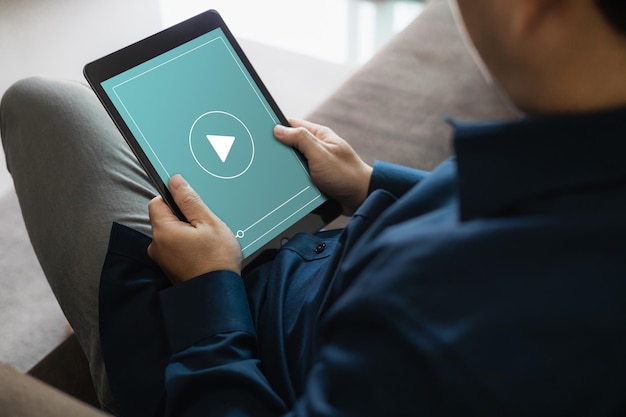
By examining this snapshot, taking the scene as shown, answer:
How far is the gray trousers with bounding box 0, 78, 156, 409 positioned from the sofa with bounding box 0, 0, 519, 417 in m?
0.24

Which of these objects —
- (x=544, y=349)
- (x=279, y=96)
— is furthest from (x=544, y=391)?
(x=279, y=96)

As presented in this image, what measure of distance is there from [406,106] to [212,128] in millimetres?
494

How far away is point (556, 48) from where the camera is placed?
1.52 ft

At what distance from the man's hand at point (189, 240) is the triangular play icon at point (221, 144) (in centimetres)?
7

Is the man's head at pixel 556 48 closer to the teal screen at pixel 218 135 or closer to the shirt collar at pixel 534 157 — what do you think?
the shirt collar at pixel 534 157

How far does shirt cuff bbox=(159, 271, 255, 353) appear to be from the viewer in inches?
27.0

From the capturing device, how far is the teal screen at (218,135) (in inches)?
32.1

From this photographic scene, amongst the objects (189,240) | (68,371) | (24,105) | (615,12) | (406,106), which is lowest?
(68,371)

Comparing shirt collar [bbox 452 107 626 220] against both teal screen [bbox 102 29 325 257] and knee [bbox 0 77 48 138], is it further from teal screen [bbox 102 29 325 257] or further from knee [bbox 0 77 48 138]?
knee [bbox 0 77 48 138]

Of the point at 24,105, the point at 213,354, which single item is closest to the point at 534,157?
the point at 213,354

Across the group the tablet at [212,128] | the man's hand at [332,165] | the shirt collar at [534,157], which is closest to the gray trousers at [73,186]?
the tablet at [212,128]

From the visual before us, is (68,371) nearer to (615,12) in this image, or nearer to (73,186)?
(73,186)

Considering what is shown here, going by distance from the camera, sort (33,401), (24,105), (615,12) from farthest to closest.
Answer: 1. (24,105)
2. (33,401)
3. (615,12)

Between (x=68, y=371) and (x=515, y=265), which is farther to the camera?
(x=68, y=371)
